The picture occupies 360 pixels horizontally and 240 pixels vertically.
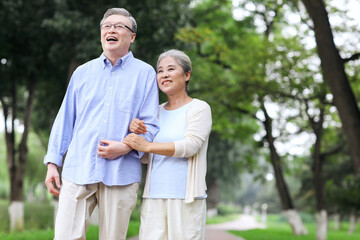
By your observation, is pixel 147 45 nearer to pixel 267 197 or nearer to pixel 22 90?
pixel 22 90

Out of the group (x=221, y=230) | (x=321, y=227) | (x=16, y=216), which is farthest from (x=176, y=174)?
(x=221, y=230)

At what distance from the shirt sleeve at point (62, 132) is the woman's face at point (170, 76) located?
59cm

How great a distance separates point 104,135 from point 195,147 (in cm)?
57

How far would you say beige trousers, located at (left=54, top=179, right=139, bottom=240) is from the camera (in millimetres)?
2781

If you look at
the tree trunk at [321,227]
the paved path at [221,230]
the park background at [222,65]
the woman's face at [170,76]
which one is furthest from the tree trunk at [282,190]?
the woman's face at [170,76]

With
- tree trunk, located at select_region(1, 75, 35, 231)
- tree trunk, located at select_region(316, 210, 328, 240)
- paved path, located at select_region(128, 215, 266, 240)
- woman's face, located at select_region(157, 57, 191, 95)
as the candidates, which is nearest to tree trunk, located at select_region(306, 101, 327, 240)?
tree trunk, located at select_region(316, 210, 328, 240)

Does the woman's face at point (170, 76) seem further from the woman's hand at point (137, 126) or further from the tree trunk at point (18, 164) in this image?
the tree trunk at point (18, 164)

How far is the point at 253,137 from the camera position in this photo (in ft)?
68.6

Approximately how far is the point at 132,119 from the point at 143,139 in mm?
196

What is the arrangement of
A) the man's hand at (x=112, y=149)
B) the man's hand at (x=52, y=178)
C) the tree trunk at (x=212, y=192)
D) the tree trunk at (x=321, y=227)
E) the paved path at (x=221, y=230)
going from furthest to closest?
the tree trunk at (x=212, y=192), the tree trunk at (x=321, y=227), the paved path at (x=221, y=230), the man's hand at (x=52, y=178), the man's hand at (x=112, y=149)

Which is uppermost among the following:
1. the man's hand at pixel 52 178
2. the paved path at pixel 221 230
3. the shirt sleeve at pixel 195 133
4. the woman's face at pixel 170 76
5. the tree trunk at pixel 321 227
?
the woman's face at pixel 170 76

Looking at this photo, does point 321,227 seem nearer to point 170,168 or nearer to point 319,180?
point 319,180

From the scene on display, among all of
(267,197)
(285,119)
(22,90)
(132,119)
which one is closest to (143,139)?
(132,119)

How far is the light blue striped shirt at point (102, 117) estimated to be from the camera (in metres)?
2.81
